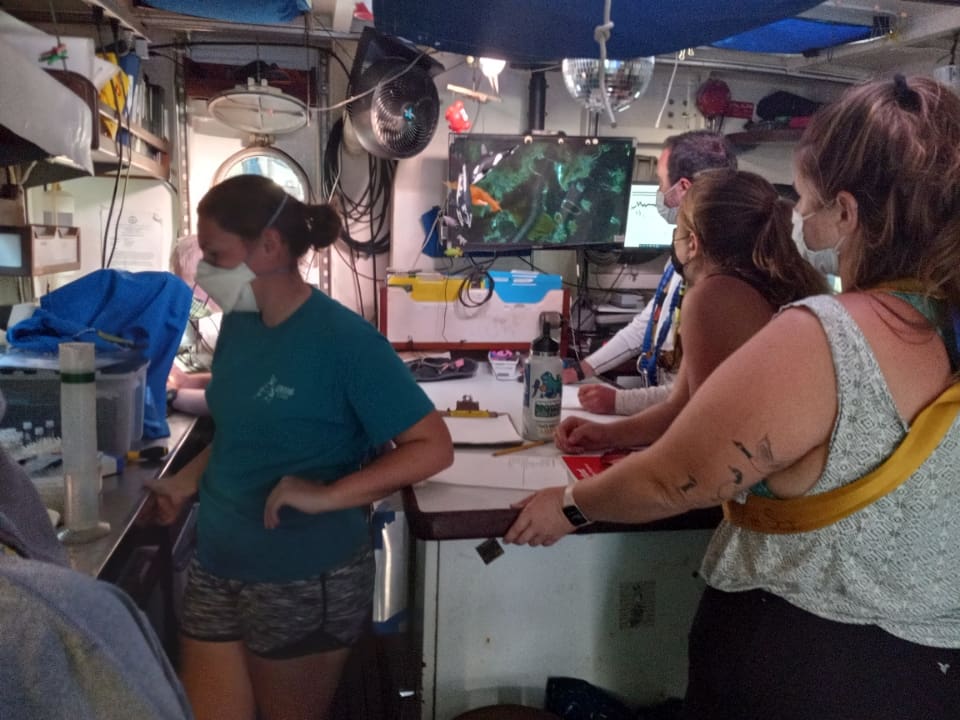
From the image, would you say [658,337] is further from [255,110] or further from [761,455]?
[255,110]

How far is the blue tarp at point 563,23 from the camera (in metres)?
1.13

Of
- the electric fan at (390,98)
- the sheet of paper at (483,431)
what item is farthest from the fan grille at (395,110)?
the sheet of paper at (483,431)

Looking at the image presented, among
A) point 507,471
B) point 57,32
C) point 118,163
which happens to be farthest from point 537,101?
point 118,163

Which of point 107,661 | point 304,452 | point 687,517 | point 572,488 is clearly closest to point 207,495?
point 304,452

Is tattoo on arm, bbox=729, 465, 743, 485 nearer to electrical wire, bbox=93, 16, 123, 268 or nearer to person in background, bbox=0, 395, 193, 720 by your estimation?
person in background, bbox=0, 395, 193, 720

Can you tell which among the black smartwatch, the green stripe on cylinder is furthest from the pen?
the green stripe on cylinder

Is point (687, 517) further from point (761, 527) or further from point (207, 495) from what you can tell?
point (207, 495)

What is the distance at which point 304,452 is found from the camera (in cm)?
69

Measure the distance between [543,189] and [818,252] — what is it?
1980 mm

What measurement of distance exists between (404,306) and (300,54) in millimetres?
416

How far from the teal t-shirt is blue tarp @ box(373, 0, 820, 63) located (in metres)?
0.64

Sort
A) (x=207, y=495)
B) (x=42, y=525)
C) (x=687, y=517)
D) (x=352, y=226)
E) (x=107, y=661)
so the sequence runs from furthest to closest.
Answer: (x=687, y=517)
(x=352, y=226)
(x=207, y=495)
(x=42, y=525)
(x=107, y=661)

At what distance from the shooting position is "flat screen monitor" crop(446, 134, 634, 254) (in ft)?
8.59

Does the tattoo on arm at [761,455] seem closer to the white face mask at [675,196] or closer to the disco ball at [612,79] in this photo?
the white face mask at [675,196]
